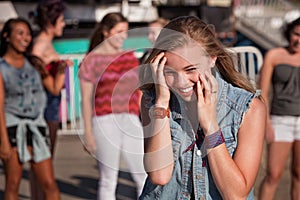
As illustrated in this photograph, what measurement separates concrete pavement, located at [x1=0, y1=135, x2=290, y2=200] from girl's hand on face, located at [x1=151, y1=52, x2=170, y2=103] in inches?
142

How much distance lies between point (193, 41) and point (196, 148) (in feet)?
1.31

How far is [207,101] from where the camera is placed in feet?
8.33

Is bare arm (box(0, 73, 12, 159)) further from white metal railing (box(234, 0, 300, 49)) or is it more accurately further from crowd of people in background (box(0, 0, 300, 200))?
white metal railing (box(234, 0, 300, 49))

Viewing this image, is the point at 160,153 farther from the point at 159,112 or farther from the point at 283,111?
the point at 283,111

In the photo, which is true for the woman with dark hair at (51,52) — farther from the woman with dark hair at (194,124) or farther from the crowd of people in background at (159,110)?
the woman with dark hair at (194,124)

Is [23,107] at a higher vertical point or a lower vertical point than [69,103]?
higher

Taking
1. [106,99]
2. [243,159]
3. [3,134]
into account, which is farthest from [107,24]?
[243,159]

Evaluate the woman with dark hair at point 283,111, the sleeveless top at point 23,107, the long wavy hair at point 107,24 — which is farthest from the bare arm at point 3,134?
the woman with dark hair at point 283,111

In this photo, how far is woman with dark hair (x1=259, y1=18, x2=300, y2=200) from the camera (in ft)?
18.9

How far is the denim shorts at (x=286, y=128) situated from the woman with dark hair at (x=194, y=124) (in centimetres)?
307

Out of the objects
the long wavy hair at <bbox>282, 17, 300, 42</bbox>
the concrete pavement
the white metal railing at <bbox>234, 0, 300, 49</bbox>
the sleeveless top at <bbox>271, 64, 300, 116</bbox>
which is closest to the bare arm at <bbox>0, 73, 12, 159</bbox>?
the concrete pavement

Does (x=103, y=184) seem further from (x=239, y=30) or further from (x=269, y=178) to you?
(x=239, y=30)

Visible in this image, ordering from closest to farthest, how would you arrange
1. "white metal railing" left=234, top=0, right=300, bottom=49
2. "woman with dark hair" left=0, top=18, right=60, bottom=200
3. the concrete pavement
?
"woman with dark hair" left=0, top=18, right=60, bottom=200, the concrete pavement, "white metal railing" left=234, top=0, right=300, bottom=49

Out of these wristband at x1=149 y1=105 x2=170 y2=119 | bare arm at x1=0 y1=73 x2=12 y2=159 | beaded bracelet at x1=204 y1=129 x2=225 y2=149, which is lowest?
bare arm at x1=0 y1=73 x2=12 y2=159
